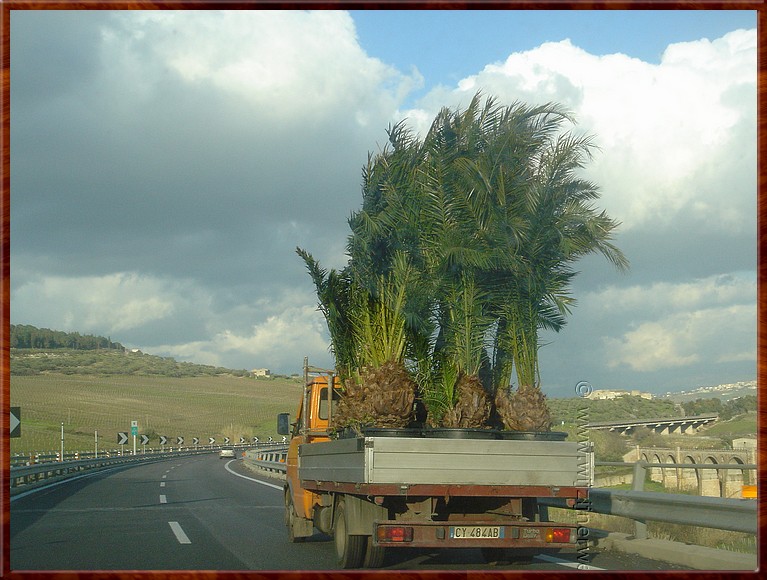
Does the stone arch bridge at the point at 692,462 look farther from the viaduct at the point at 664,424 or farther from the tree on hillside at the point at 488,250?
the tree on hillside at the point at 488,250

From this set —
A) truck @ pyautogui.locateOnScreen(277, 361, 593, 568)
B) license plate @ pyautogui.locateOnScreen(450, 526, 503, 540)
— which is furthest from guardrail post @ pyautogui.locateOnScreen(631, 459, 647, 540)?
license plate @ pyautogui.locateOnScreen(450, 526, 503, 540)

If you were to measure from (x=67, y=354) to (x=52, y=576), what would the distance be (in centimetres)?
11915

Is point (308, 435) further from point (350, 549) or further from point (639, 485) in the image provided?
point (639, 485)

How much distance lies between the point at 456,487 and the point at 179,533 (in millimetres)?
7100

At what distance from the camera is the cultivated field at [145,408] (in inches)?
3216

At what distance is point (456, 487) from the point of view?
8914 mm

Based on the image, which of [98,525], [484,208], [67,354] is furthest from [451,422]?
[67,354]

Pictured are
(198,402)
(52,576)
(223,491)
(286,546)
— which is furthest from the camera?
(198,402)

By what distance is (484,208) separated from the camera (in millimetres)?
9664

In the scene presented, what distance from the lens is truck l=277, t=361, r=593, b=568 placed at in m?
8.85

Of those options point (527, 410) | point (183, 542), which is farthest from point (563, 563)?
point (183, 542)

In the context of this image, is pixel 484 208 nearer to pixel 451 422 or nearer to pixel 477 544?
pixel 451 422

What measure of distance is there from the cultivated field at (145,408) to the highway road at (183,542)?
46492mm

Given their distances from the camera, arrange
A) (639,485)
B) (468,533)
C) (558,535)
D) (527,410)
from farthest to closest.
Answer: (639,485) → (527,410) → (558,535) → (468,533)
